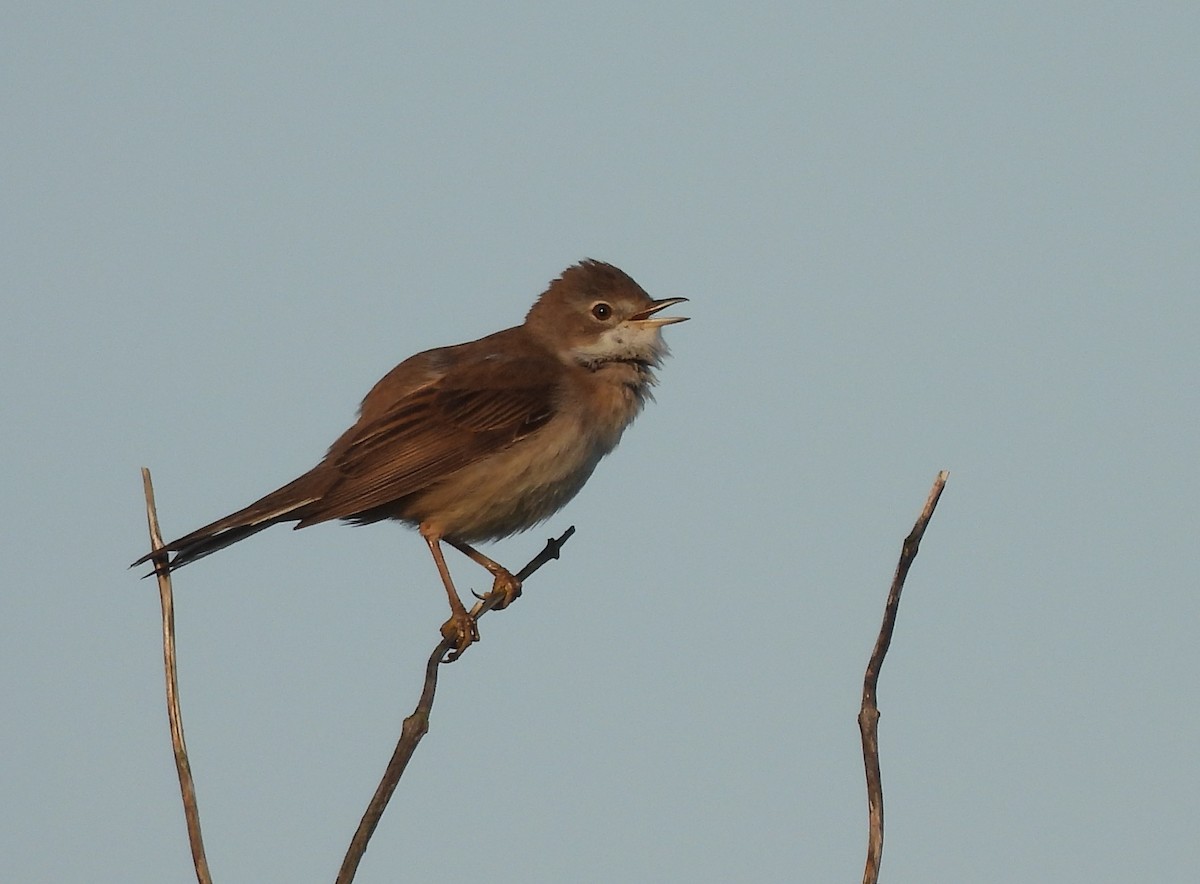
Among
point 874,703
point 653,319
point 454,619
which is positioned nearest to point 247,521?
point 454,619

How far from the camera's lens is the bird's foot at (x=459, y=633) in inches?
263

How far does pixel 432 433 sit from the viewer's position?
7.44 metres

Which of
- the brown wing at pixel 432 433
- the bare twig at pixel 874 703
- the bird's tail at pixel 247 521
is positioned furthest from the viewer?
the brown wing at pixel 432 433

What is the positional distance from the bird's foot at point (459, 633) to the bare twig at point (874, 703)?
346 cm

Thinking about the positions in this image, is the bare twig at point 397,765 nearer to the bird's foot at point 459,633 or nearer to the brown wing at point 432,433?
the bird's foot at point 459,633

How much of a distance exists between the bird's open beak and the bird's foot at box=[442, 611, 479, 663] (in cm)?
194

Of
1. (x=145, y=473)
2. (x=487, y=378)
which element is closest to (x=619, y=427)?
(x=487, y=378)

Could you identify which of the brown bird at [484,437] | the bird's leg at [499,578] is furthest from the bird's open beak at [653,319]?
the bird's leg at [499,578]

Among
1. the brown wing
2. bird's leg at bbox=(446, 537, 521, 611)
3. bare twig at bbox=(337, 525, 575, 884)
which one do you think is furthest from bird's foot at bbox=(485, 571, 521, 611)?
bare twig at bbox=(337, 525, 575, 884)

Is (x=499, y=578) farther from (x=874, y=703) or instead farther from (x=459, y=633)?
(x=874, y=703)

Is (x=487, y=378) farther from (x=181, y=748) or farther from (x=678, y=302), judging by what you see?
(x=181, y=748)

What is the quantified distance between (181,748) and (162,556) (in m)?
0.53

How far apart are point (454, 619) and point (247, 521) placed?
1.01 metres

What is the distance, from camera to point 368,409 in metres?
7.84
